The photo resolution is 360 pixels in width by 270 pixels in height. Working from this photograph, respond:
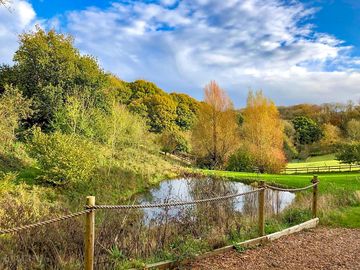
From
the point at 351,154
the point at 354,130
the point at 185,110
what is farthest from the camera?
the point at 185,110

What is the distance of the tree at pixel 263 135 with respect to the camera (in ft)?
122

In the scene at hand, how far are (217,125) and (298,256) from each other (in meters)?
34.5

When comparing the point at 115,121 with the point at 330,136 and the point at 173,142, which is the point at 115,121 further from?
the point at 330,136

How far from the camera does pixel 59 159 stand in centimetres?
1720

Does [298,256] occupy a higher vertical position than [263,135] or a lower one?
lower

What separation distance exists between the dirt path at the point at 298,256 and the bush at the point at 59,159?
12.6 meters

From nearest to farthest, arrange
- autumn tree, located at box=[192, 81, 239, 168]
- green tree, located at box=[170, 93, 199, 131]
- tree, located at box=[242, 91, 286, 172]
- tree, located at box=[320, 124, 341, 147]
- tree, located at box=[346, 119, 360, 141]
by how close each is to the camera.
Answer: tree, located at box=[242, 91, 286, 172]
autumn tree, located at box=[192, 81, 239, 168]
tree, located at box=[346, 119, 360, 141]
tree, located at box=[320, 124, 341, 147]
green tree, located at box=[170, 93, 199, 131]

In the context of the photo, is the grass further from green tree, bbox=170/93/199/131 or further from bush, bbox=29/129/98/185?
green tree, bbox=170/93/199/131

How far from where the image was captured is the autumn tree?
132 feet

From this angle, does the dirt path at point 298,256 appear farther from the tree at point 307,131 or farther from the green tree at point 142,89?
the green tree at point 142,89

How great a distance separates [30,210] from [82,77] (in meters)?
22.7

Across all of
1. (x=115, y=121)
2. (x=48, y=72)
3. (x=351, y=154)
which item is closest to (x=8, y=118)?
(x=115, y=121)

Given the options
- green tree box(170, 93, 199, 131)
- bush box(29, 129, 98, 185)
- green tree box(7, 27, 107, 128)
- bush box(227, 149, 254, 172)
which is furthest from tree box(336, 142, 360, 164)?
bush box(29, 129, 98, 185)

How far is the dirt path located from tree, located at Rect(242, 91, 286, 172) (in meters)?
29.6
